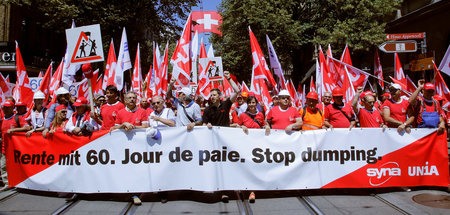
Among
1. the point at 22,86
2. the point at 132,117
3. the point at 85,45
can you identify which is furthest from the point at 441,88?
the point at 22,86

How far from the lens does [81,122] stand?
19.9 feet

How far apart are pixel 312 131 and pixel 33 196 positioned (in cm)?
474

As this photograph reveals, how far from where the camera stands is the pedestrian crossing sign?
6.25 m

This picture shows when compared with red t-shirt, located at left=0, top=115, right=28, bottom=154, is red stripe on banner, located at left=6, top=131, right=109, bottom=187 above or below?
below

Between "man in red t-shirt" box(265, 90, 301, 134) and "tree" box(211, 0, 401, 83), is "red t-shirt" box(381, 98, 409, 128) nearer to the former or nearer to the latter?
"man in red t-shirt" box(265, 90, 301, 134)

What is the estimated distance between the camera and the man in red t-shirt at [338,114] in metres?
6.24

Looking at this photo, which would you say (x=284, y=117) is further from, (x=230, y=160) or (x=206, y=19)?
(x=206, y=19)

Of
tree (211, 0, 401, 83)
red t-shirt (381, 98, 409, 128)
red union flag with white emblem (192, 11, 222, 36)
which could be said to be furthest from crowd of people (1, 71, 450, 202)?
red union flag with white emblem (192, 11, 222, 36)

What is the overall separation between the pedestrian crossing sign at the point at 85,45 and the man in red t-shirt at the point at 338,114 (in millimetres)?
4166

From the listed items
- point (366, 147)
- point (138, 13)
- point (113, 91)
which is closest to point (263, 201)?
point (366, 147)

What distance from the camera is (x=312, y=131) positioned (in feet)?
18.7

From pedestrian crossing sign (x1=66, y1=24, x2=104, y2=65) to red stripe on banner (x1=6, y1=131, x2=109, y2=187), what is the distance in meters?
1.41

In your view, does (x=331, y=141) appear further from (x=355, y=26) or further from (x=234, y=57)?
(x=234, y=57)

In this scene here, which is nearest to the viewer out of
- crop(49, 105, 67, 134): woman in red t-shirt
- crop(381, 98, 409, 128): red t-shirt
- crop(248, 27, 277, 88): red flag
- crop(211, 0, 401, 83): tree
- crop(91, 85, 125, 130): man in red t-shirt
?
crop(91, 85, 125, 130): man in red t-shirt
